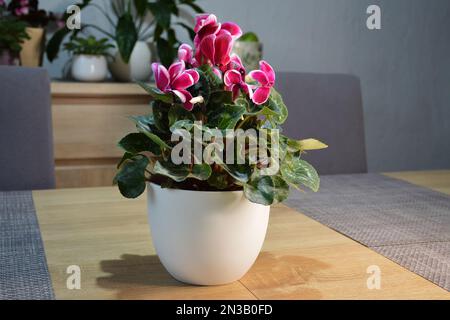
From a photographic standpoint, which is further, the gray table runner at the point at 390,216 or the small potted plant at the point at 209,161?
the gray table runner at the point at 390,216

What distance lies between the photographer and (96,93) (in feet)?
8.45

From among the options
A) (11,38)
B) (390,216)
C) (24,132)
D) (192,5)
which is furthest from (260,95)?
(192,5)

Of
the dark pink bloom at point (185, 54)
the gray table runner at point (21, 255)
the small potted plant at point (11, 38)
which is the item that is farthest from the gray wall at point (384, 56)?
the dark pink bloom at point (185, 54)

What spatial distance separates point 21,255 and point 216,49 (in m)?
0.42

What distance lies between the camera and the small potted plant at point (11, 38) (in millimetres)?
2391

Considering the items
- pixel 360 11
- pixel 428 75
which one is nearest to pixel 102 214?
pixel 360 11

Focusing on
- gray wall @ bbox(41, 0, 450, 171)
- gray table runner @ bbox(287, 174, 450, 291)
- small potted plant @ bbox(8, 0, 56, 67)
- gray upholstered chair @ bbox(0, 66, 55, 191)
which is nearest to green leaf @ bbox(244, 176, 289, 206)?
gray table runner @ bbox(287, 174, 450, 291)

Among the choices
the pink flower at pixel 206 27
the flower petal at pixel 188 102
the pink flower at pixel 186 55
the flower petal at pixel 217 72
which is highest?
the pink flower at pixel 206 27

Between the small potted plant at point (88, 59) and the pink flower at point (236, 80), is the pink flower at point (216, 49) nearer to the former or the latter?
the pink flower at point (236, 80)

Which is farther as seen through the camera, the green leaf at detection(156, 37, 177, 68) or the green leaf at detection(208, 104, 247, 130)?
the green leaf at detection(156, 37, 177, 68)

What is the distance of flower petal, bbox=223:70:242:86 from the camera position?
75 centimetres

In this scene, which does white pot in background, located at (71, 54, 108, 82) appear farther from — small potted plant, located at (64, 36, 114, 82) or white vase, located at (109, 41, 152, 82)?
white vase, located at (109, 41, 152, 82)

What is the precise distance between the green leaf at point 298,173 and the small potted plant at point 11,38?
6.24 ft

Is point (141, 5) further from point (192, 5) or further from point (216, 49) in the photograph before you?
point (216, 49)
